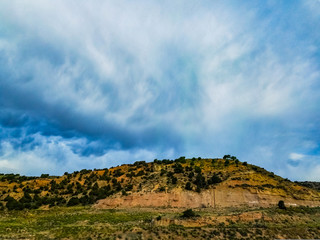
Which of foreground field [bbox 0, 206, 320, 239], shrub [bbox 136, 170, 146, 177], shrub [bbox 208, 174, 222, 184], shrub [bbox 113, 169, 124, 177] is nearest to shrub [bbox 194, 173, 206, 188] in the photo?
shrub [bbox 208, 174, 222, 184]

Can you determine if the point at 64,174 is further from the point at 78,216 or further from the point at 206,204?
the point at 206,204

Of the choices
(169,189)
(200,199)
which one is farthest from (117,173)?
(200,199)

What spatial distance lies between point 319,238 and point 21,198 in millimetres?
67271

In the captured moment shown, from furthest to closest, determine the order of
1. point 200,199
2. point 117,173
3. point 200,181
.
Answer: point 117,173, point 200,181, point 200,199

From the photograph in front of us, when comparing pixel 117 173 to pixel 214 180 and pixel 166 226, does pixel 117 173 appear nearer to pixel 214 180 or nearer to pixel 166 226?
pixel 214 180

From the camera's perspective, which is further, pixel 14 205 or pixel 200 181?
pixel 200 181

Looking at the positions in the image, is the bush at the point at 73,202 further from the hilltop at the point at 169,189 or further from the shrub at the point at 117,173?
the shrub at the point at 117,173

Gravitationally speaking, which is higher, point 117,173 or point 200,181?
point 117,173

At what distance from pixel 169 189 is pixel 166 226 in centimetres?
2479

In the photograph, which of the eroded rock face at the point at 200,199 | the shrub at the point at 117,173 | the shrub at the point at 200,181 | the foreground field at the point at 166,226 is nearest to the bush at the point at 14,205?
the foreground field at the point at 166,226

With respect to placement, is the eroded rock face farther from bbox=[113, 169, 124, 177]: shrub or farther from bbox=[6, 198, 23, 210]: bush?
bbox=[113, 169, 124, 177]: shrub

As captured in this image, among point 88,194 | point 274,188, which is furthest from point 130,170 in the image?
point 274,188

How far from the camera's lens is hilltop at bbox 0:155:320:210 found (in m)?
59.1

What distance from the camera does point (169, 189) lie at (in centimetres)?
6312
